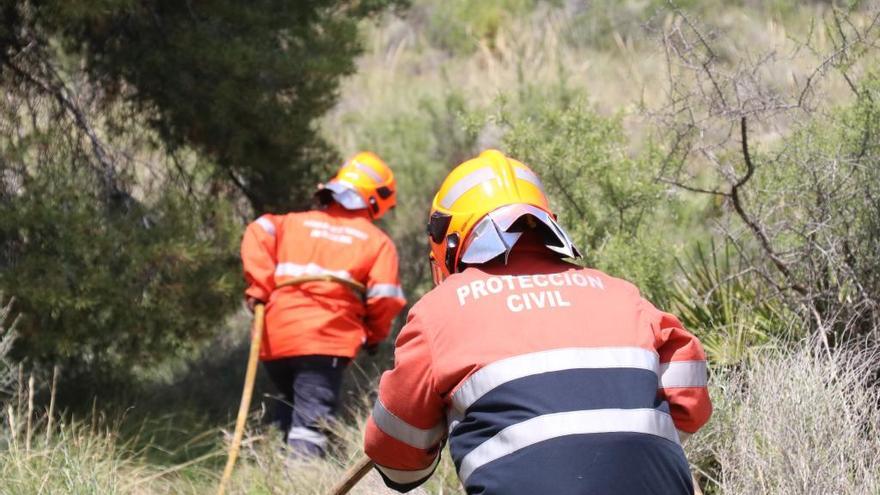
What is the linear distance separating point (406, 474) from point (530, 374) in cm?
65

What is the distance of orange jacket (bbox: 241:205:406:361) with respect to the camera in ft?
21.5

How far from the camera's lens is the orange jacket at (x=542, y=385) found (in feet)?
9.27

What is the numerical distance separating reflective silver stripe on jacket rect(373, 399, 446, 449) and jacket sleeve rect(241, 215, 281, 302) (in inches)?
135

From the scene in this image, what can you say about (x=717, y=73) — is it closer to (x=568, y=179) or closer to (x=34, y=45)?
(x=568, y=179)

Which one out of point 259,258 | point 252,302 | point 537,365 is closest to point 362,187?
point 259,258

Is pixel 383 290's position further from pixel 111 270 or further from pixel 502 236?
pixel 502 236

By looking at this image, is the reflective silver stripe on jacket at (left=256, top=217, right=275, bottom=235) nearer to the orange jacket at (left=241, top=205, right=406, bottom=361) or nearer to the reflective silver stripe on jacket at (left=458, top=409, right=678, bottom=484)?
the orange jacket at (left=241, top=205, right=406, bottom=361)

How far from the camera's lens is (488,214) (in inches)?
127

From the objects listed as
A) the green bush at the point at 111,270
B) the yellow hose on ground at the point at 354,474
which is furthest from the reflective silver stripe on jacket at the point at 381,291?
the yellow hose on ground at the point at 354,474

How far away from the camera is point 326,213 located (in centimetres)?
675

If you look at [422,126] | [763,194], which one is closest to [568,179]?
[763,194]

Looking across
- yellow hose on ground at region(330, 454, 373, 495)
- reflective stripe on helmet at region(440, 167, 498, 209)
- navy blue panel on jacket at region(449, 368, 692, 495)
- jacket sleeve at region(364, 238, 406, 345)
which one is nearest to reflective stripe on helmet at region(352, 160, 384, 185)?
jacket sleeve at region(364, 238, 406, 345)

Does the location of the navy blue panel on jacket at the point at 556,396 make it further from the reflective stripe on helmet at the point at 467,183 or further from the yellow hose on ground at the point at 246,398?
the yellow hose on ground at the point at 246,398

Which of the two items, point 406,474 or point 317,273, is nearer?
point 406,474
